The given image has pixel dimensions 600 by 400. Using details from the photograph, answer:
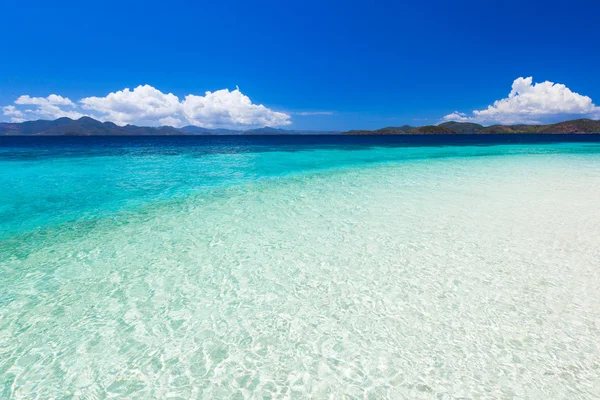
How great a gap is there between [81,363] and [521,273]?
5.55 metres

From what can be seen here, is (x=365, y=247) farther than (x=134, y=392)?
Yes

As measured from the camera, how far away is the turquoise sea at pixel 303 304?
2713 mm

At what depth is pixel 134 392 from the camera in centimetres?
260

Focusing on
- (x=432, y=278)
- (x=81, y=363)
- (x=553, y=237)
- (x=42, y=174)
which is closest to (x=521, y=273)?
(x=432, y=278)

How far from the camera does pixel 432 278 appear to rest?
4445 mm

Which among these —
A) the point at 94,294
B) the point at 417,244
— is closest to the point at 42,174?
the point at 94,294

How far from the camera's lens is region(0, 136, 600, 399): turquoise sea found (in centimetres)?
271

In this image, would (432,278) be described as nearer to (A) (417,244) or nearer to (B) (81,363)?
(A) (417,244)

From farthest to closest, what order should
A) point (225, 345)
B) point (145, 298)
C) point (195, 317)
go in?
1. point (145, 298)
2. point (195, 317)
3. point (225, 345)

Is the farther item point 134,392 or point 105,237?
point 105,237

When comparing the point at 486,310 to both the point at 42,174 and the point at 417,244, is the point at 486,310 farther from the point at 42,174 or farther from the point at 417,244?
the point at 42,174

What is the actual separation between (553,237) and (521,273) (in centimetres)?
216

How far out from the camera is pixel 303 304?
3.88 m

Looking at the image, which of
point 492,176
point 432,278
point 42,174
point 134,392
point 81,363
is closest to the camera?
point 134,392
